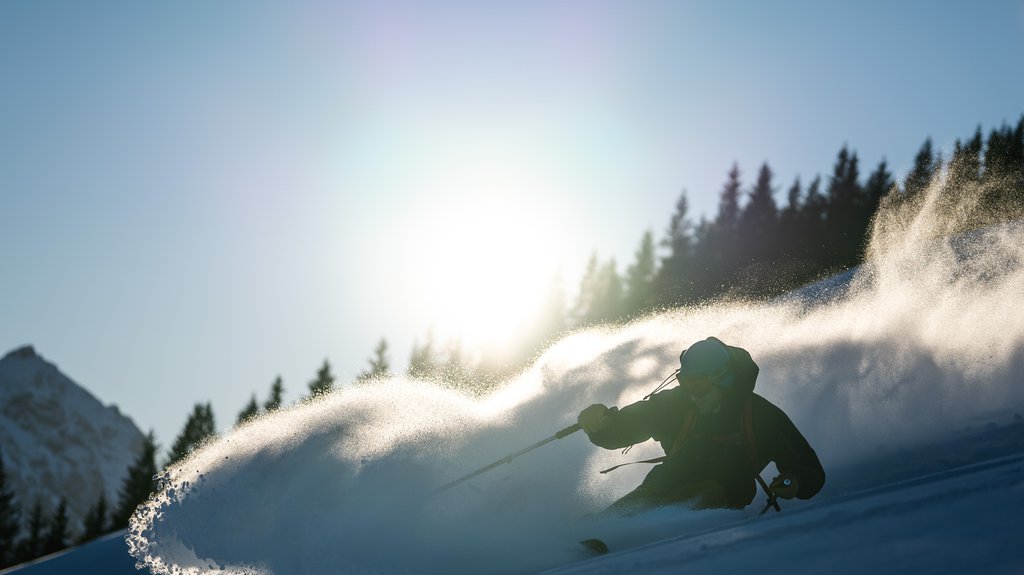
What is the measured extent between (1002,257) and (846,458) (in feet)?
14.8

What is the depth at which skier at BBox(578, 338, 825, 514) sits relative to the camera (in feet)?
18.7

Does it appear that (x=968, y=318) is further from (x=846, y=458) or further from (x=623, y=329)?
(x=623, y=329)

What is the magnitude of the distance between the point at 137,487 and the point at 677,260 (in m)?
44.2

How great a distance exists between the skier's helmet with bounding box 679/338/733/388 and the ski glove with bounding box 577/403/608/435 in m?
0.99

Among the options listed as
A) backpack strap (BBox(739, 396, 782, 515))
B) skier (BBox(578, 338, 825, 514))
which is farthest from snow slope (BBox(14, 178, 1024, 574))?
backpack strap (BBox(739, 396, 782, 515))

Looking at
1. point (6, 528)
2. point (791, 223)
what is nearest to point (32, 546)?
point (6, 528)

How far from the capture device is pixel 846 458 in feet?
24.6

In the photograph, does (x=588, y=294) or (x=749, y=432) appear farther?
(x=588, y=294)

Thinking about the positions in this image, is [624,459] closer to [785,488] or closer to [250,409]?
[785,488]

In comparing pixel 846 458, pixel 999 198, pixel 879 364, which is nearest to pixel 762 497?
pixel 846 458

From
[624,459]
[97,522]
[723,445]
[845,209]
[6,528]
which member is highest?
[845,209]

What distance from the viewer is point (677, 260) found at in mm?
55906

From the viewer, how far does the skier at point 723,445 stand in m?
5.71

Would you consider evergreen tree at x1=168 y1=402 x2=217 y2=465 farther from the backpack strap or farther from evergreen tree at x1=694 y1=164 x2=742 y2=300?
the backpack strap
